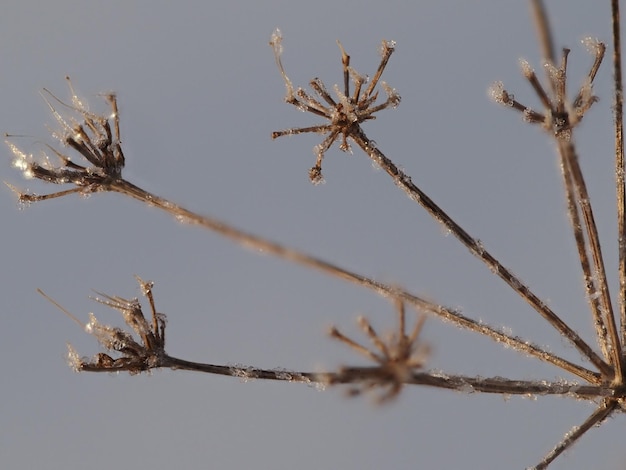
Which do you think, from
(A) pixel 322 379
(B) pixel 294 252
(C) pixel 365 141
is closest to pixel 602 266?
(C) pixel 365 141

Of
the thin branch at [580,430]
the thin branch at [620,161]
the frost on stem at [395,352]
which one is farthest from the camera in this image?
the thin branch at [580,430]

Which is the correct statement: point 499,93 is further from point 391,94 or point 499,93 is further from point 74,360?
point 74,360

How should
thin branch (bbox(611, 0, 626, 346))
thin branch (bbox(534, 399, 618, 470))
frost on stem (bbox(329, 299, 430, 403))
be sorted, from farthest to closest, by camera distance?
thin branch (bbox(534, 399, 618, 470))
thin branch (bbox(611, 0, 626, 346))
frost on stem (bbox(329, 299, 430, 403))

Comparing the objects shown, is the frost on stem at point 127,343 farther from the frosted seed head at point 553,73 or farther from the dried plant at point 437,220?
the frosted seed head at point 553,73

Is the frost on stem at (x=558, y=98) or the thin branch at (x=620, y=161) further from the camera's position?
the thin branch at (x=620, y=161)

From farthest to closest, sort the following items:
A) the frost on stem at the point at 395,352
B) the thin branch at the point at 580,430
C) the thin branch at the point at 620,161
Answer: the thin branch at the point at 580,430 → the thin branch at the point at 620,161 → the frost on stem at the point at 395,352

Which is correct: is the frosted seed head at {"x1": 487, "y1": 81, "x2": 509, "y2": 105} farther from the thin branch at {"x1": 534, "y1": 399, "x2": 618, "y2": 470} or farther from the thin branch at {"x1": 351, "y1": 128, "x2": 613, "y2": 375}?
the thin branch at {"x1": 534, "y1": 399, "x2": 618, "y2": 470}

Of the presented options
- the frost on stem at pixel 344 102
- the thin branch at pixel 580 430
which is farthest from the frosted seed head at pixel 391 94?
the thin branch at pixel 580 430

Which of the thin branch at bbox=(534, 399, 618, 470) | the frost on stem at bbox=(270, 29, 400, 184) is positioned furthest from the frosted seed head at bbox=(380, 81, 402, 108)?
the thin branch at bbox=(534, 399, 618, 470)
